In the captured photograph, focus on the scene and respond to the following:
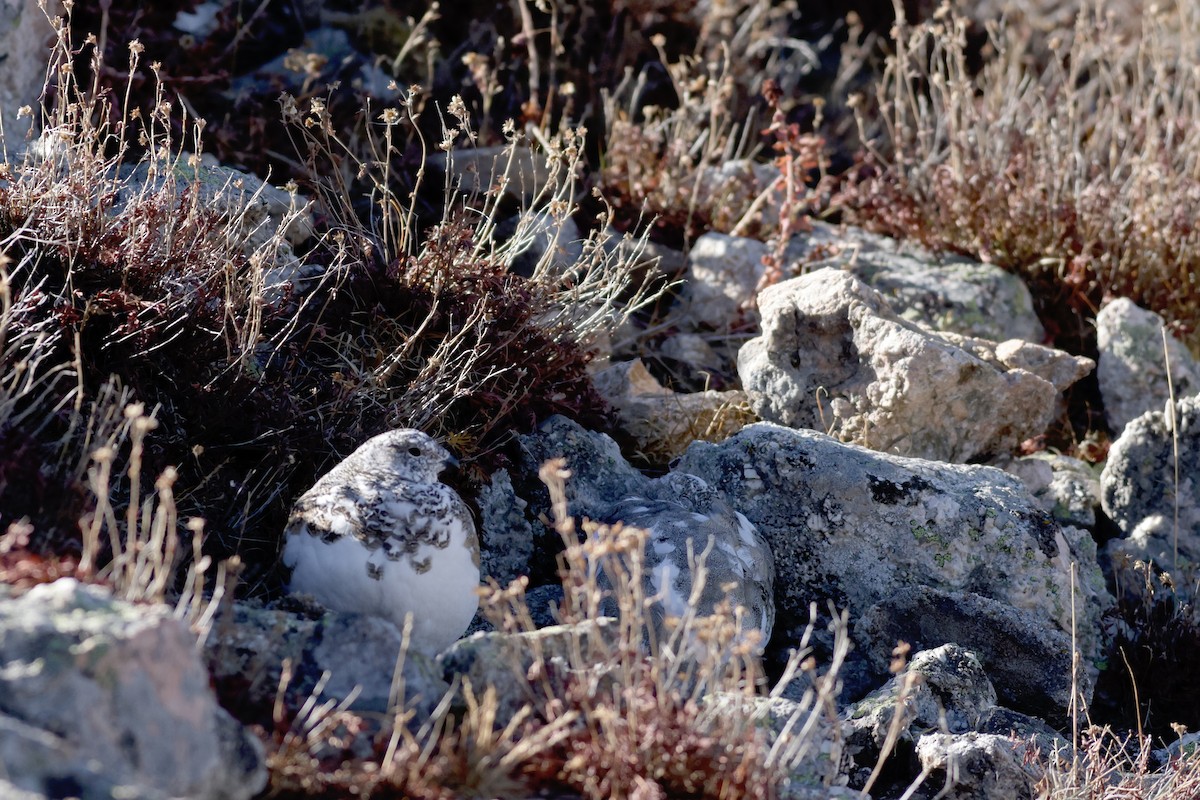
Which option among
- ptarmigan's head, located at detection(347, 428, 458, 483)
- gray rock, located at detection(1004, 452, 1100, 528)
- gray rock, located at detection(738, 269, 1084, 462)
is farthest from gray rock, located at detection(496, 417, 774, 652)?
Answer: gray rock, located at detection(1004, 452, 1100, 528)

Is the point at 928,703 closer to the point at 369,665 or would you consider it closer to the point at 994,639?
the point at 994,639

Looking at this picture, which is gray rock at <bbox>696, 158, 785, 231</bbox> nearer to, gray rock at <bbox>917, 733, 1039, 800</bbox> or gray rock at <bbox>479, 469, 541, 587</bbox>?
gray rock at <bbox>479, 469, 541, 587</bbox>

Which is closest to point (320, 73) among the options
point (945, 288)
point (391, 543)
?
point (945, 288)

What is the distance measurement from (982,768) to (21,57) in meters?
4.71

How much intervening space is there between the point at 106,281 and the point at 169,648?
196 cm

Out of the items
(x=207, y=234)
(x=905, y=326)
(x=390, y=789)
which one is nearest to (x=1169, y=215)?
(x=905, y=326)

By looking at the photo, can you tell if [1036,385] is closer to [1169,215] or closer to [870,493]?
[870,493]

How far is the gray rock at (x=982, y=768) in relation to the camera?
3.51 meters

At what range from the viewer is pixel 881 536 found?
449cm

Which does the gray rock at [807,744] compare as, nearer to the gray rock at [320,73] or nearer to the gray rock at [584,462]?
the gray rock at [584,462]

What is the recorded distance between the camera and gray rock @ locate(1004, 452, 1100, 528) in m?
5.19

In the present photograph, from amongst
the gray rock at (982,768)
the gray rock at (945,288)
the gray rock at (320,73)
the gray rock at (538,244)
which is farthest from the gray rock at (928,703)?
the gray rock at (320,73)

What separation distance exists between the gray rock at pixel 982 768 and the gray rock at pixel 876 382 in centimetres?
171

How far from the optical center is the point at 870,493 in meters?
4.50
